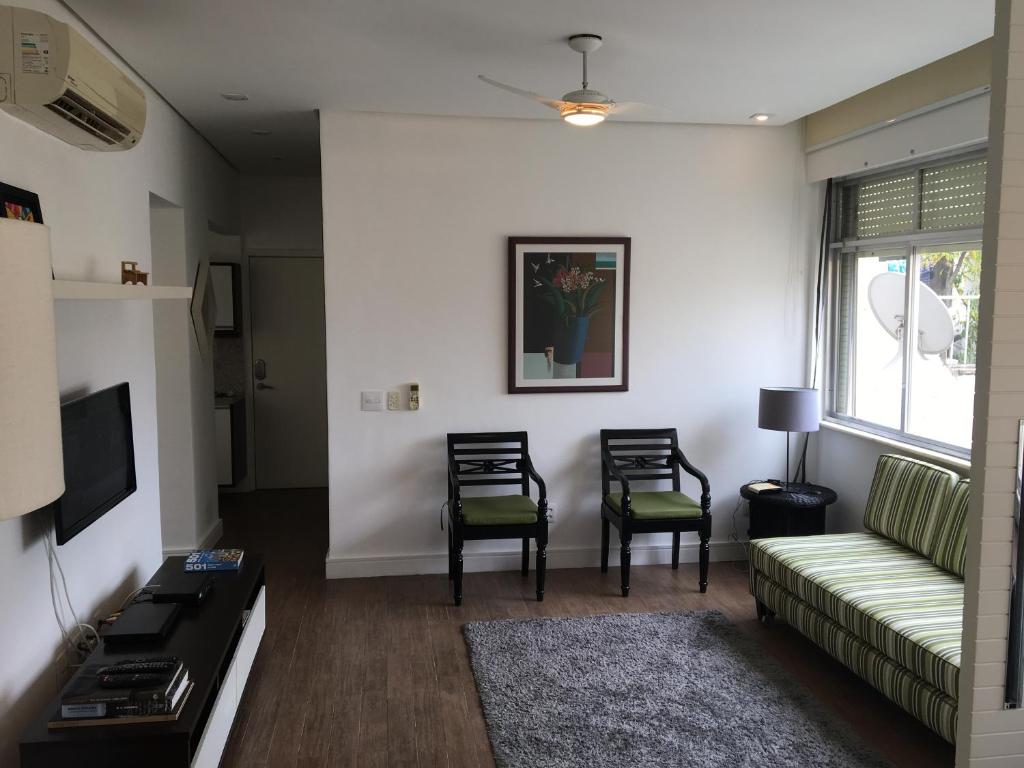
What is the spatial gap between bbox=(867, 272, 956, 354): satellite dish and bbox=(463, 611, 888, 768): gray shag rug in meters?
1.83

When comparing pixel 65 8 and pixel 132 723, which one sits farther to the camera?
pixel 65 8

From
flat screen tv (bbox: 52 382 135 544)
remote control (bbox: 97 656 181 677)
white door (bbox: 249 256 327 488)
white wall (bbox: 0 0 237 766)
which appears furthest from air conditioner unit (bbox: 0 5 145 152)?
white door (bbox: 249 256 327 488)

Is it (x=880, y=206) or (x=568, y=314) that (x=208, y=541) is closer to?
(x=568, y=314)

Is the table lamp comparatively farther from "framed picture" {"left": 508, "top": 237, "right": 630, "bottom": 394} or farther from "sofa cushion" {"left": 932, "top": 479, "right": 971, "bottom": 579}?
"sofa cushion" {"left": 932, "top": 479, "right": 971, "bottom": 579}

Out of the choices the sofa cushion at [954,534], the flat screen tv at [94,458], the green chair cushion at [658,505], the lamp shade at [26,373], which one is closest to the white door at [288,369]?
the green chair cushion at [658,505]

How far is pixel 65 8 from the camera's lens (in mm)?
3051

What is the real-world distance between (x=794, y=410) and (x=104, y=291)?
3665 mm

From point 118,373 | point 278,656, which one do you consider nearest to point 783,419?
point 278,656

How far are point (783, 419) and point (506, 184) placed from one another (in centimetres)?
211

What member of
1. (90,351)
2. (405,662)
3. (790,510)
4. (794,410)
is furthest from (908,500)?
(90,351)

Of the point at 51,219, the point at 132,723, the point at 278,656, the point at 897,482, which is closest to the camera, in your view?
the point at 132,723

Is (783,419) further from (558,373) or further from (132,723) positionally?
(132,723)

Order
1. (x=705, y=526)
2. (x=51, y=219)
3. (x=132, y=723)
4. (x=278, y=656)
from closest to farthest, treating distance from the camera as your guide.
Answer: (x=132, y=723) → (x=51, y=219) → (x=278, y=656) → (x=705, y=526)

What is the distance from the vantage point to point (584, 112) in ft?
11.0
